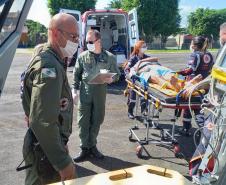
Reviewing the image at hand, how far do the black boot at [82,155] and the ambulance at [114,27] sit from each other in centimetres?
630

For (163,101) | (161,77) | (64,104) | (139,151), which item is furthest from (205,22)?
(64,104)

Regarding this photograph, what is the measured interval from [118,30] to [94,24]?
1.12m

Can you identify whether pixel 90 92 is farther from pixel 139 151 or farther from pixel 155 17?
pixel 155 17

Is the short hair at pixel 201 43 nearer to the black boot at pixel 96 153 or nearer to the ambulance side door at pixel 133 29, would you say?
the black boot at pixel 96 153

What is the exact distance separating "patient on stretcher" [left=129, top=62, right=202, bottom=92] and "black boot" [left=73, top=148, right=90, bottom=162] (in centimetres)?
146

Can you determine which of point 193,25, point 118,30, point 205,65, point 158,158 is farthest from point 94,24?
point 193,25

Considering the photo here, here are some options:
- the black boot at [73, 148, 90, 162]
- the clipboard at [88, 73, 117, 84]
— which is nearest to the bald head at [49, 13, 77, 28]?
the clipboard at [88, 73, 117, 84]

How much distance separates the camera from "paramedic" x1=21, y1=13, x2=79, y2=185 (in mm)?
2422

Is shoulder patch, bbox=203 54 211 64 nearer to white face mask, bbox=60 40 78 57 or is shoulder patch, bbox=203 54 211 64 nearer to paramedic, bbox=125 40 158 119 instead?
paramedic, bbox=125 40 158 119

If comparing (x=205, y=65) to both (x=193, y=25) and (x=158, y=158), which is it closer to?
(x=158, y=158)

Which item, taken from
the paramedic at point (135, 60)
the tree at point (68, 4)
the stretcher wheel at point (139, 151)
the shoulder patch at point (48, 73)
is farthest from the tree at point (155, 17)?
the shoulder patch at point (48, 73)

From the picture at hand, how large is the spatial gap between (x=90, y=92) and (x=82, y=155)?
37.7 inches

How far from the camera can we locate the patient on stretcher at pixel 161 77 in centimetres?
548

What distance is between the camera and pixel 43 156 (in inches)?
104
